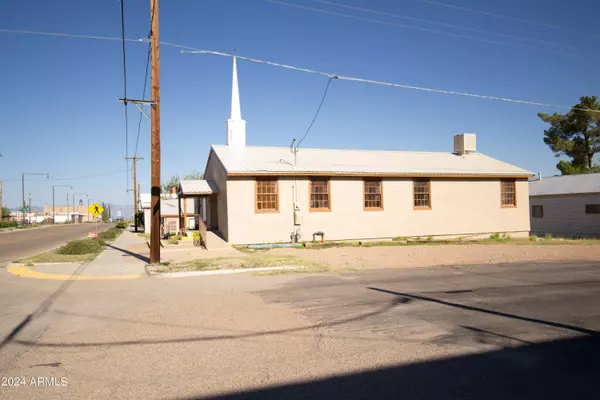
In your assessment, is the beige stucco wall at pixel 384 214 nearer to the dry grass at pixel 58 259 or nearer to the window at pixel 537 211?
the dry grass at pixel 58 259

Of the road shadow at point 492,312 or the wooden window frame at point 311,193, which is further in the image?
the wooden window frame at point 311,193

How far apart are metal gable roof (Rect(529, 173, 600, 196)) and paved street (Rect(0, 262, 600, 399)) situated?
23981 millimetres

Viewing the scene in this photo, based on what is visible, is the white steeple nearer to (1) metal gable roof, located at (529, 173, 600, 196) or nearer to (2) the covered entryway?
(2) the covered entryway

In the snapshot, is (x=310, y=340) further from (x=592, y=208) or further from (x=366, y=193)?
(x=592, y=208)

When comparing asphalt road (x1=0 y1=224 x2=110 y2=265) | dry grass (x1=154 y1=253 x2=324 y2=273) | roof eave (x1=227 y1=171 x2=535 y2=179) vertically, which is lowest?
asphalt road (x1=0 y1=224 x2=110 y2=265)

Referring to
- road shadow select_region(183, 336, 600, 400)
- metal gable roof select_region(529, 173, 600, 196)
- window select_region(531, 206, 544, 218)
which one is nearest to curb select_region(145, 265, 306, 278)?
road shadow select_region(183, 336, 600, 400)

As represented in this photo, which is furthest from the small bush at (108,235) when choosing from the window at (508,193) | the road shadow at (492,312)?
the road shadow at (492,312)

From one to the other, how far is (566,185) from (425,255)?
2166 cm

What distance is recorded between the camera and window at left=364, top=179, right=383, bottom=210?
2319 centimetres

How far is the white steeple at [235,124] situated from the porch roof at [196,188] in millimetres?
3040

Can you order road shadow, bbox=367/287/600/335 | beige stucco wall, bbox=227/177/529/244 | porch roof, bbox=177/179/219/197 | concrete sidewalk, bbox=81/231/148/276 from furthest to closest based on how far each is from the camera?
porch roof, bbox=177/179/219/197 < beige stucco wall, bbox=227/177/529/244 < concrete sidewalk, bbox=81/231/148/276 < road shadow, bbox=367/287/600/335

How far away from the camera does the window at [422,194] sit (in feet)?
79.9

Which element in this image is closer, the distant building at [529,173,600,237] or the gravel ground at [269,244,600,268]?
the gravel ground at [269,244,600,268]

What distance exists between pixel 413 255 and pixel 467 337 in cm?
1111
